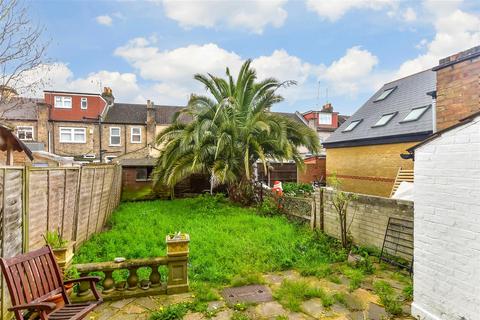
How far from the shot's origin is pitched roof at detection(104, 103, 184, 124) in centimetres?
2419

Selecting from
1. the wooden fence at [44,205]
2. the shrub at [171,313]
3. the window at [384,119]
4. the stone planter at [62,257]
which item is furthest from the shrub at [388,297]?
the window at [384,119]

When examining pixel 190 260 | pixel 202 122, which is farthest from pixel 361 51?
pixel 190 260

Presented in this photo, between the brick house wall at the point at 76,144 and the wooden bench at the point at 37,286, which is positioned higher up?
the brick house wall at the point at 76,144

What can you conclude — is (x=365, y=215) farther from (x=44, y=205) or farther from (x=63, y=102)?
(x=63, y=102)

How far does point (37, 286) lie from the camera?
280cm

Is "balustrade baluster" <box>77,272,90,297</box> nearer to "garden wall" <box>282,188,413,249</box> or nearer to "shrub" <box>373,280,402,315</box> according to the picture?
"shrub" <box>373,280,402,315</box>

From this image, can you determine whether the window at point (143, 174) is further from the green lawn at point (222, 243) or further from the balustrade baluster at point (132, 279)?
the balustrade baluster at point (132, 279)

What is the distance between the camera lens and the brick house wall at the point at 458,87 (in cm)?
511

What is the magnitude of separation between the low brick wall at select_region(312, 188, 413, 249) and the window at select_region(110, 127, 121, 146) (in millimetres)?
21265

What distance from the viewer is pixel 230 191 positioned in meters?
11.2

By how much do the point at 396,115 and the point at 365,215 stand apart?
8875mm

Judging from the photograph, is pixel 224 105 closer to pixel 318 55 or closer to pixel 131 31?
pixel 131 31

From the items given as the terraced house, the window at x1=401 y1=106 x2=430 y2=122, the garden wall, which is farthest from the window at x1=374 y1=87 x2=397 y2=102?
the garden wall

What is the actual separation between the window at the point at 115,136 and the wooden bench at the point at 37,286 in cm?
2281
